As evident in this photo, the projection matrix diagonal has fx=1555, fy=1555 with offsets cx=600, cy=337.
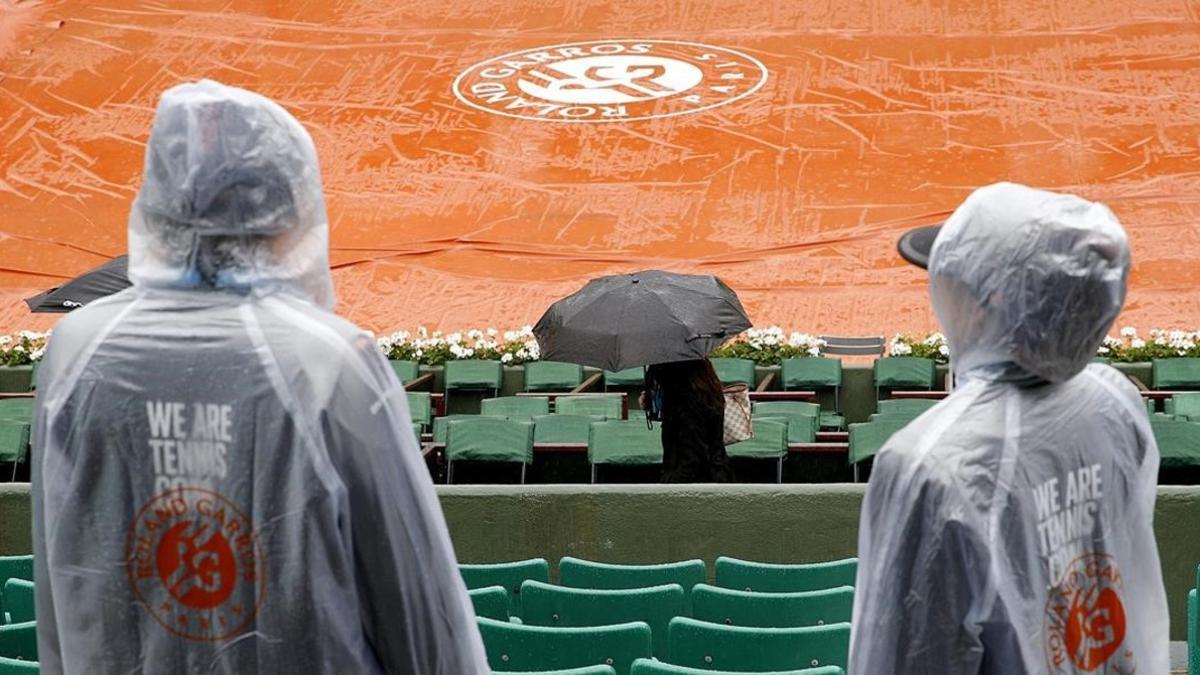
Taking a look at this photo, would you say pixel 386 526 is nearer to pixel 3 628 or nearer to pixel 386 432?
pixel 386 432

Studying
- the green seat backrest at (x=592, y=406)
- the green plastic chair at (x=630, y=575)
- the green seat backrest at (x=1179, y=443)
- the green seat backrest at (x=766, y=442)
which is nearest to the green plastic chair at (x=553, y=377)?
the green seat backrest at (x=592, y=406)

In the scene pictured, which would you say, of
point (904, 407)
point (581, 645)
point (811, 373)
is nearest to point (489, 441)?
point (904, 407)

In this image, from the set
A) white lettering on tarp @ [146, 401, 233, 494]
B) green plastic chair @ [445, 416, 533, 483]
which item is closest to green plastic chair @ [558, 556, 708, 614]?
white lettering on tarp @ [146, 401, 233, 494]

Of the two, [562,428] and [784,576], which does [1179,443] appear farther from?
[784,576]

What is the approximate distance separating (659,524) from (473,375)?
589 cm

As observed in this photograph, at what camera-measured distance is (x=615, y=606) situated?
4410 millimetres

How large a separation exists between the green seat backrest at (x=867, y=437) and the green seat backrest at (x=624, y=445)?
3.44ft

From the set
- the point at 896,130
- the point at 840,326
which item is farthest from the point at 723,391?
the point at 896,130

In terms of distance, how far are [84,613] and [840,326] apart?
12.8 metres

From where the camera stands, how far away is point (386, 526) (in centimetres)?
210

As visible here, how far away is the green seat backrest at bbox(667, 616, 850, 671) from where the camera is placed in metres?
3.76

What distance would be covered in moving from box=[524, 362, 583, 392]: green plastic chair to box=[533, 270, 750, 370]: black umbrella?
3.95 m

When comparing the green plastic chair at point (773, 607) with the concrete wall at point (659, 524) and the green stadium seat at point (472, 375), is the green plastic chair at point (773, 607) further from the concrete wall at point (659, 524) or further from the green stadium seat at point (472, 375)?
the green stadium seat at point (472, 375)

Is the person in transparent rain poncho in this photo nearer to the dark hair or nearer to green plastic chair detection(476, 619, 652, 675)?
green plastic chair detection(476, 619, 652, 675)
